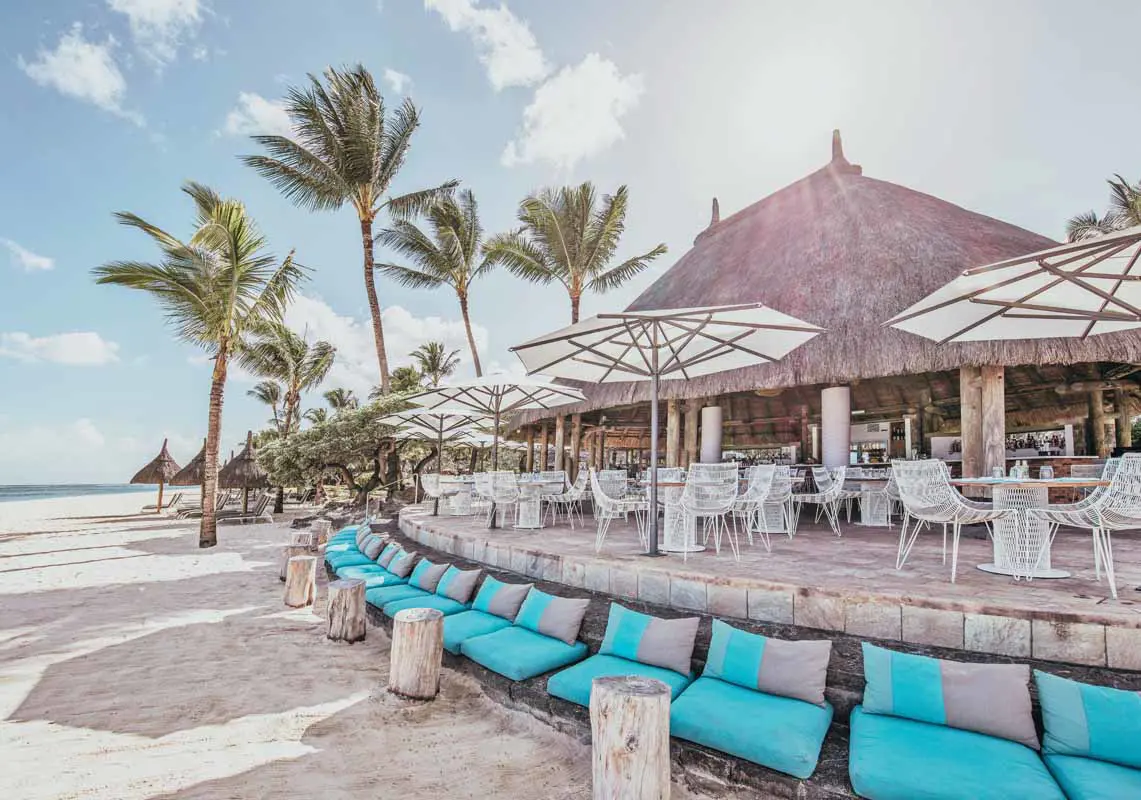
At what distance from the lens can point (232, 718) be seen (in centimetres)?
345

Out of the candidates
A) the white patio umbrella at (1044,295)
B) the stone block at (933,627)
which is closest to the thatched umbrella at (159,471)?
the stone block at (933,627)

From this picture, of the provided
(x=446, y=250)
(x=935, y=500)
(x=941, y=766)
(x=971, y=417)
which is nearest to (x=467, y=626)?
(x=941, y=766)

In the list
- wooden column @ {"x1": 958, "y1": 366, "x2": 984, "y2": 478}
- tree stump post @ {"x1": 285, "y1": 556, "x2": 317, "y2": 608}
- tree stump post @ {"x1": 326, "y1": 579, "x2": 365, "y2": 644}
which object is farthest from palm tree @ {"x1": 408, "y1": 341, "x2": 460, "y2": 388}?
wooden column @ {"x1": 958, "y1": 366, "x2": 984, "y2": 478}

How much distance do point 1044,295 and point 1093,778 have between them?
3839 millimetres

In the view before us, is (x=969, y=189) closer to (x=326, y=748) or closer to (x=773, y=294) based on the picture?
(x=773, y=294)

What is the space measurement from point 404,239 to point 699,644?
57.1ft

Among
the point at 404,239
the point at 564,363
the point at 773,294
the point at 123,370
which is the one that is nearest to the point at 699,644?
the point at 564,363

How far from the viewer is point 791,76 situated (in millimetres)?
11312

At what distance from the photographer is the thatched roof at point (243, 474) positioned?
18000mm

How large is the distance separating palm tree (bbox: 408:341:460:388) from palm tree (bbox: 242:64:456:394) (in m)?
15.2

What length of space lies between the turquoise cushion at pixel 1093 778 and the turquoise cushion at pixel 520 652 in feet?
8.35

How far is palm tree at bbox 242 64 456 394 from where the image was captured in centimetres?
1466

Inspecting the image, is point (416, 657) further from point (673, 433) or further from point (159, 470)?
point (159, 470)

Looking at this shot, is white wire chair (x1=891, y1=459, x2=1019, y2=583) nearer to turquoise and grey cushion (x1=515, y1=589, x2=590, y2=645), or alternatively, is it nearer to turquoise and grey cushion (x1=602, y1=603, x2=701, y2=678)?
turquoise and grey cushion (x1=602, y1=603, x2=701, y2=678)
